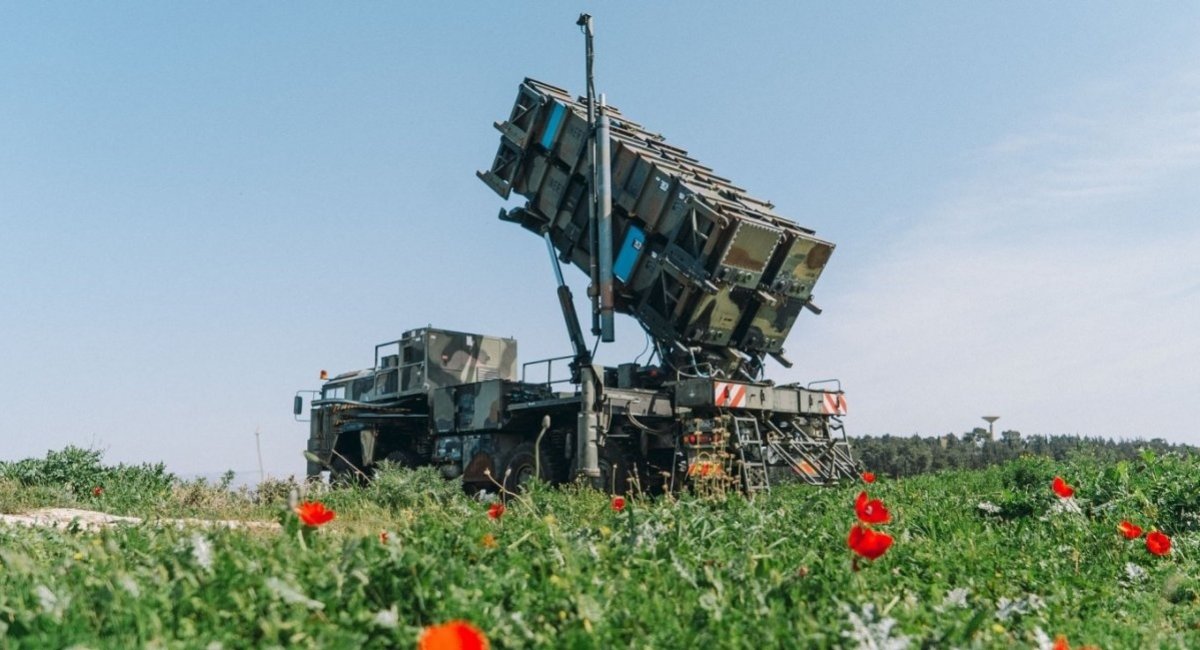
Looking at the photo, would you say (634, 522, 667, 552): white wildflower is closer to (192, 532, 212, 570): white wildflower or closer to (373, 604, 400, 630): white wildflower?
(373, 604, 400, 630): white wildflower

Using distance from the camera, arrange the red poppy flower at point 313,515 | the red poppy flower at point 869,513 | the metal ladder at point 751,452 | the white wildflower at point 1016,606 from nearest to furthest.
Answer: the red poppy flower at point 313,515
the white wildflower at point 1016,606
the red poppy flower at point 869,513
the metal ladder at point 751,452

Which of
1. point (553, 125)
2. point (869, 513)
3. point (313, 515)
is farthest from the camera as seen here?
point (553, 125)

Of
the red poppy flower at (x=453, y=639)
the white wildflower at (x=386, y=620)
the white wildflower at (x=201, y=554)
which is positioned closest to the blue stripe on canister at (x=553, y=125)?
the white wildflower at (x=201, y=554)

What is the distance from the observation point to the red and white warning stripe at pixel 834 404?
44.6 ft

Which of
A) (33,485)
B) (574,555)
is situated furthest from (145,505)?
(574,555)

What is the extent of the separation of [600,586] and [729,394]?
29.3 feet

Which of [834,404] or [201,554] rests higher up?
[834,404]

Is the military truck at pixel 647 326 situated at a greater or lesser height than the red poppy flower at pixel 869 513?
greater

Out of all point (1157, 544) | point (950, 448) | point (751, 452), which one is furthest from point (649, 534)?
point (950, 448)

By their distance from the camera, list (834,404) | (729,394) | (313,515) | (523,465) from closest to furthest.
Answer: (313,515) < (729,394) < (523,465) < (834,404)

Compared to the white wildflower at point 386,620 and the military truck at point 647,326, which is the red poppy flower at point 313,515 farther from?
the military truck at point 647,326

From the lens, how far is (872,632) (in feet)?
10.2

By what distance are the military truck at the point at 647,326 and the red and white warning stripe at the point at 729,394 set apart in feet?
0.07

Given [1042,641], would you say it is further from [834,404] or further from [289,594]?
[834,404]
